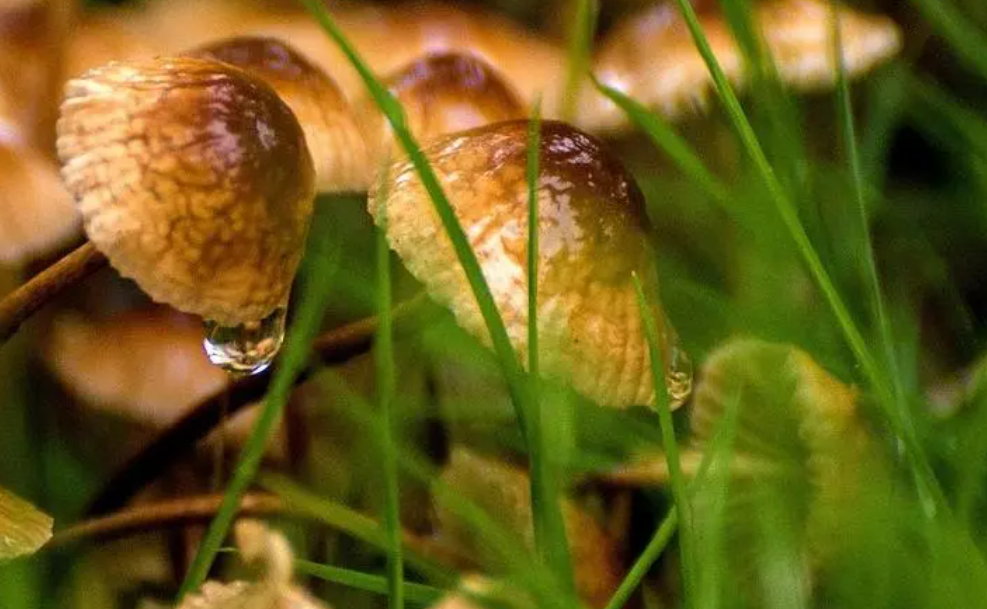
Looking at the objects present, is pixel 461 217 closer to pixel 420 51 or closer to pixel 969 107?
pixel 420 51

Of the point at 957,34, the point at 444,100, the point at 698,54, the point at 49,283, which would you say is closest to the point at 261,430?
the point at 49,283

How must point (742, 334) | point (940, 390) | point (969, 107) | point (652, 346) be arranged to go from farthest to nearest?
point (969, 107), point (940, 390), point (742, 334), point (652, 346)

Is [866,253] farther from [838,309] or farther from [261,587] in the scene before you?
[261,587]

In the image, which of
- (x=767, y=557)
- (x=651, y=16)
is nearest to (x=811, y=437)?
(x=767, y=557)

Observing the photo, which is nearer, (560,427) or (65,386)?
(560,427)

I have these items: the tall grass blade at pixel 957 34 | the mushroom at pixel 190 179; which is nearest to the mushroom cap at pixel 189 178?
the mushroom at pixel 190 179

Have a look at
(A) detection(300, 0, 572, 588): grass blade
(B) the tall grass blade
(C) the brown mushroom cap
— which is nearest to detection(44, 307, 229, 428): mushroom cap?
(C) the brown mushroom cap
